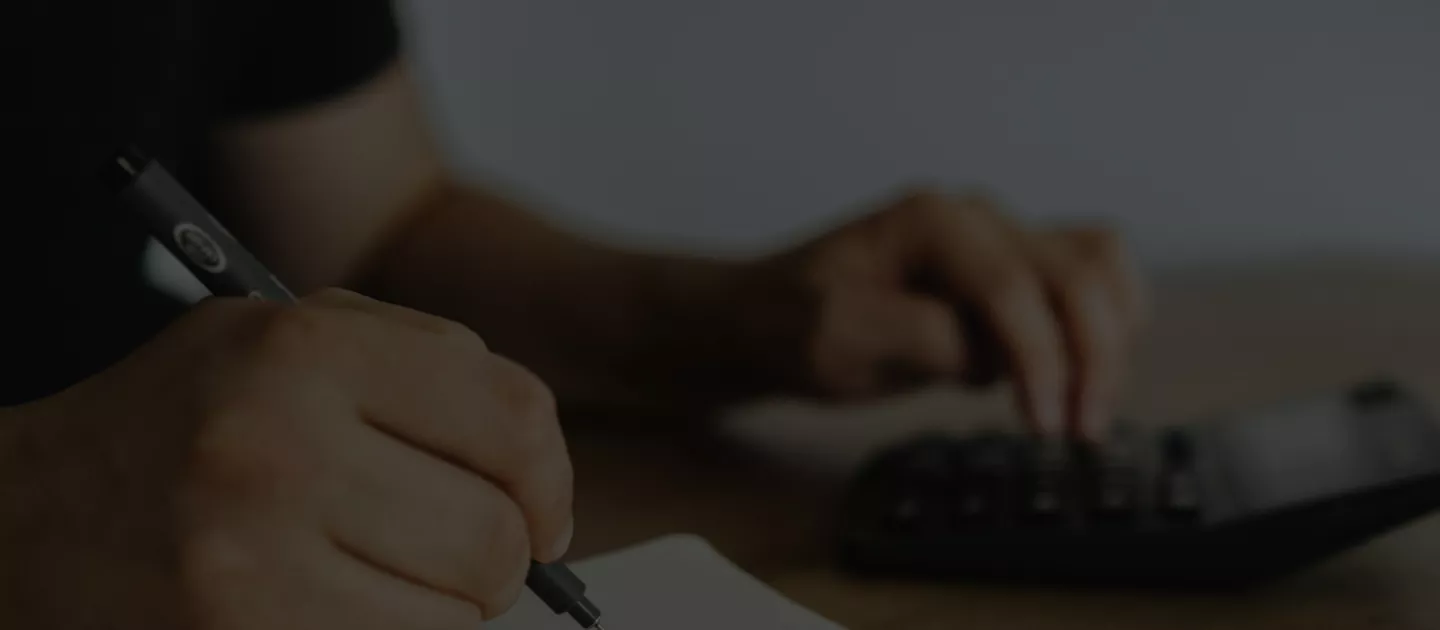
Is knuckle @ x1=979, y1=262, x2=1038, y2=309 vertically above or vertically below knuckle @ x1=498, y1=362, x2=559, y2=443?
below

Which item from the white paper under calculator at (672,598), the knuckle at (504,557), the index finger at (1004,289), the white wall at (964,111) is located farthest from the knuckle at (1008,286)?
the white wall at (964,111)

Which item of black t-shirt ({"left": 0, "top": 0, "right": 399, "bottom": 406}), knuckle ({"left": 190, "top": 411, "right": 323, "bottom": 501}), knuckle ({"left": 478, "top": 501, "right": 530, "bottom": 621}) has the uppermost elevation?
black t-shirt ({"left": 0, "top": 0, "right": 399, "bottom": 406})

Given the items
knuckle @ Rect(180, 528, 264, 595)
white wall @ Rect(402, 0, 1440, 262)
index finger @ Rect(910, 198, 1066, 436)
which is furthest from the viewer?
white wall @ Rect(402, 0, 1440, 262)

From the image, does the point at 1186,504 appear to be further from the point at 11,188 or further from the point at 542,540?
the point at 11,188

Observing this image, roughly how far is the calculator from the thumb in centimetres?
5

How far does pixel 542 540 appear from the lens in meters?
0.29

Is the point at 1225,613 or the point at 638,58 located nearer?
the point at 1225,613

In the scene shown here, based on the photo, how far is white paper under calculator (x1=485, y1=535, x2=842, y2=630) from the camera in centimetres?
33

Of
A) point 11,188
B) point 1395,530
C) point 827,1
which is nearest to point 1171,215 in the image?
point 827,1

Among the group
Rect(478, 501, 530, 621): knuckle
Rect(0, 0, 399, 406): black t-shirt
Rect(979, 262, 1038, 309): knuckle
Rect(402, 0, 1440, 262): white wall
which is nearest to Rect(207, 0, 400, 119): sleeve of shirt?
Rect(0, 0, 399, 406): black t-shirt

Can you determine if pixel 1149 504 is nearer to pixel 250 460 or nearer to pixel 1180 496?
pixel 1180 496

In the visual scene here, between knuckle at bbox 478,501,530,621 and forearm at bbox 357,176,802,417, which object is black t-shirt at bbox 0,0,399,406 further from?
knuckle at bbox 478,501,530,621

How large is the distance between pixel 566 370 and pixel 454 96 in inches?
16.4

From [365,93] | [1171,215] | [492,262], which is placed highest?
[365,93]
